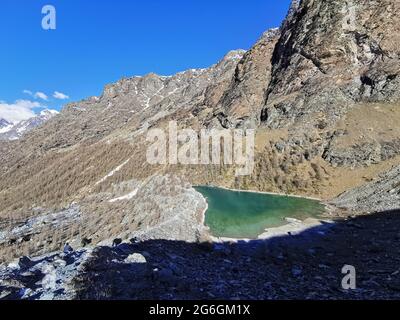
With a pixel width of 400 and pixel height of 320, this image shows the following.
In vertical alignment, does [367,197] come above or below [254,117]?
below

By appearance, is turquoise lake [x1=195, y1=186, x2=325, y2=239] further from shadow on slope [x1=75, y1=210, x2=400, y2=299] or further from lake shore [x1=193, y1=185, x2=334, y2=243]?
shadow on slope [x1=75, y1=210, x2=400, y2=299]

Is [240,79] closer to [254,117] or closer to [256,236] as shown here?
[254,117]

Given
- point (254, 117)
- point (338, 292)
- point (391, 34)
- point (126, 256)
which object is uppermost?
point (391, 34)

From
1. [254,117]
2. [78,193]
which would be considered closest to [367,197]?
[254,117]

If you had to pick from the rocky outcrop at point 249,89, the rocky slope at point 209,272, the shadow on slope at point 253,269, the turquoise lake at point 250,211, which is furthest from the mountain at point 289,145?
the rocky slope at point 209,272

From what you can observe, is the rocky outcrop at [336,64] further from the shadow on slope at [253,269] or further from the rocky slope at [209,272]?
the rocky slope at [209,272]

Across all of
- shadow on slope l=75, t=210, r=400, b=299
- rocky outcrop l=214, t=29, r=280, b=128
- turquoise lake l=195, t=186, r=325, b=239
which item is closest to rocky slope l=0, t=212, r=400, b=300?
shadow on slope l=75, t=210, r=400, b=299
